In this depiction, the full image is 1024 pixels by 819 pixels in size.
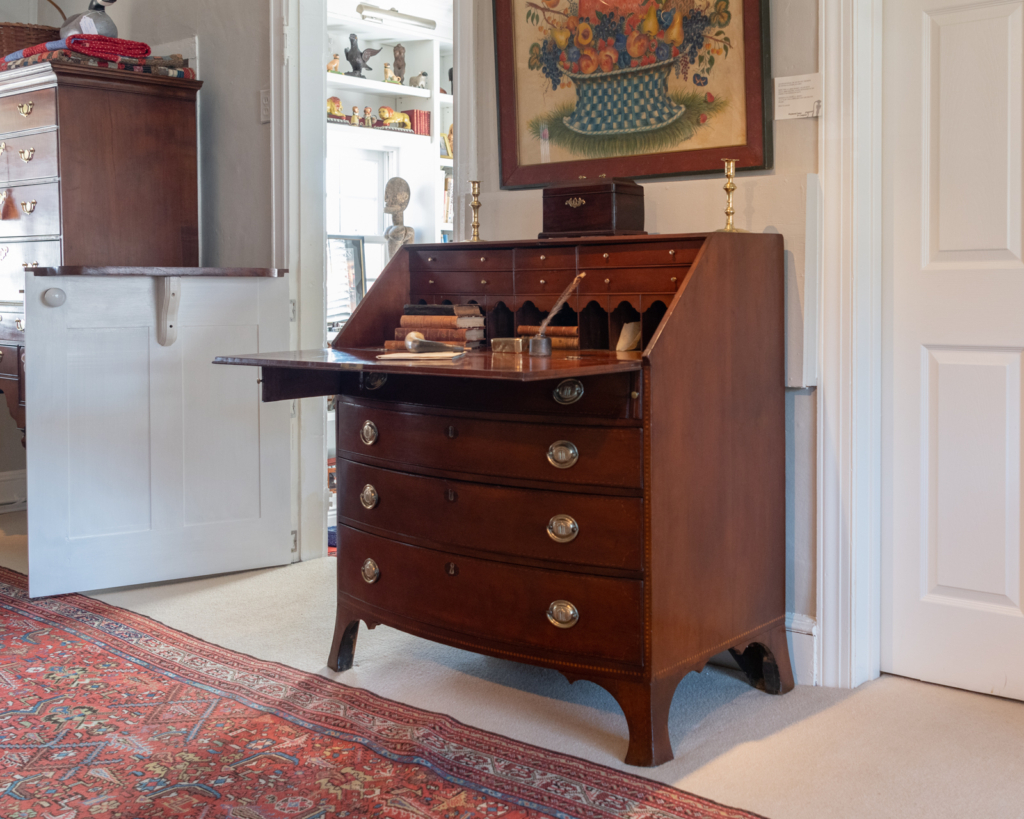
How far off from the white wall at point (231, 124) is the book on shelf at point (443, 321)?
56.1 inches

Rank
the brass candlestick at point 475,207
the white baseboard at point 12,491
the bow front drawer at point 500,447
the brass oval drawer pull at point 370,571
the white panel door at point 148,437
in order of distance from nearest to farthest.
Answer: the bow front drawer at point 500,447 → the brass oval drawer pull at point 370,571 → the brass candlestick at point 475,207 → the white panel door at point 148,437 → the white baseboard at point 12,491

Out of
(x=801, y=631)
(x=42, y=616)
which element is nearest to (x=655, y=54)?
(x=801, y=631)

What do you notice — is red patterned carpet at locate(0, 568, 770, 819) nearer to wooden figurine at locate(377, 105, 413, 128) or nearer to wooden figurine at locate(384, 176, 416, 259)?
wooden figurine at locate(384, 176, 416, 259)

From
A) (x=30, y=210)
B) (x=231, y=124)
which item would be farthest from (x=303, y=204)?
(x=30, y=210)

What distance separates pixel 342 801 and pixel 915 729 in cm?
130

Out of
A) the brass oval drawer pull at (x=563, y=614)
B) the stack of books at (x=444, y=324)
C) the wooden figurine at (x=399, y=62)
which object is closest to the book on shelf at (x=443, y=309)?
the stack of books at (x=444, y=324)

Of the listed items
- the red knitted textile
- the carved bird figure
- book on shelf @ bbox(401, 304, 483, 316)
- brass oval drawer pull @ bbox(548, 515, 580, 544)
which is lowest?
brass oval drawer pull @ bbox(548, 515, 580, 544)

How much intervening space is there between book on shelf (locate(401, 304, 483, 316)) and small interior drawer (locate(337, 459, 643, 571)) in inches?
17.1

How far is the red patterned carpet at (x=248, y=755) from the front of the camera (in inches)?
77.8

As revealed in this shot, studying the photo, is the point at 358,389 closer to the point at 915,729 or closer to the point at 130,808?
the point at 130,808

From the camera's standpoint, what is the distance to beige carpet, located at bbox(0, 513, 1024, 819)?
2025 mm

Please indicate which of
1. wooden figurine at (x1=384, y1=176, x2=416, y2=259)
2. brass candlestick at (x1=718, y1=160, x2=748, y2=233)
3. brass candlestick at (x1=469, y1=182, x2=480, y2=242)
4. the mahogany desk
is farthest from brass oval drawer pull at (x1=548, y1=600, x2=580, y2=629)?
wooden figurine at (x1=384, y1=176, x2=416, y2=259)

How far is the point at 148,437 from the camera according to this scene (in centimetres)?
354

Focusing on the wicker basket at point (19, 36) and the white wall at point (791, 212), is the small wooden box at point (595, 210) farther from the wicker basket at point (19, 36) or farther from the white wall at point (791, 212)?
the wicker basket at point (19, 36)
